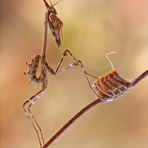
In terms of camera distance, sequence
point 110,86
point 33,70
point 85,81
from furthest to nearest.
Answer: point 85,81 < point 33,70 < point 110,86

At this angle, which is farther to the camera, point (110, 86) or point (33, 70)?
point (33, 70)

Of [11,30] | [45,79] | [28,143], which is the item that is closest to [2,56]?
[11,30]

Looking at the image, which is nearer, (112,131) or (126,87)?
(126,87)

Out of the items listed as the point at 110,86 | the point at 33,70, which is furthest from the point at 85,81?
the point at 110,86

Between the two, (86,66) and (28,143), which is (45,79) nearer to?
(86,66)

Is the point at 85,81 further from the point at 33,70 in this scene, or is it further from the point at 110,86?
the point at 110,86

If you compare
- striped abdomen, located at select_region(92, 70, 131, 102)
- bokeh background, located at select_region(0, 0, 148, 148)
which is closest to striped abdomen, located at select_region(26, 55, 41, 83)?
striped abdomen, located at select_region(92, 70, 131, 102)

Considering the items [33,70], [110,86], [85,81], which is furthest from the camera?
[85,81]
